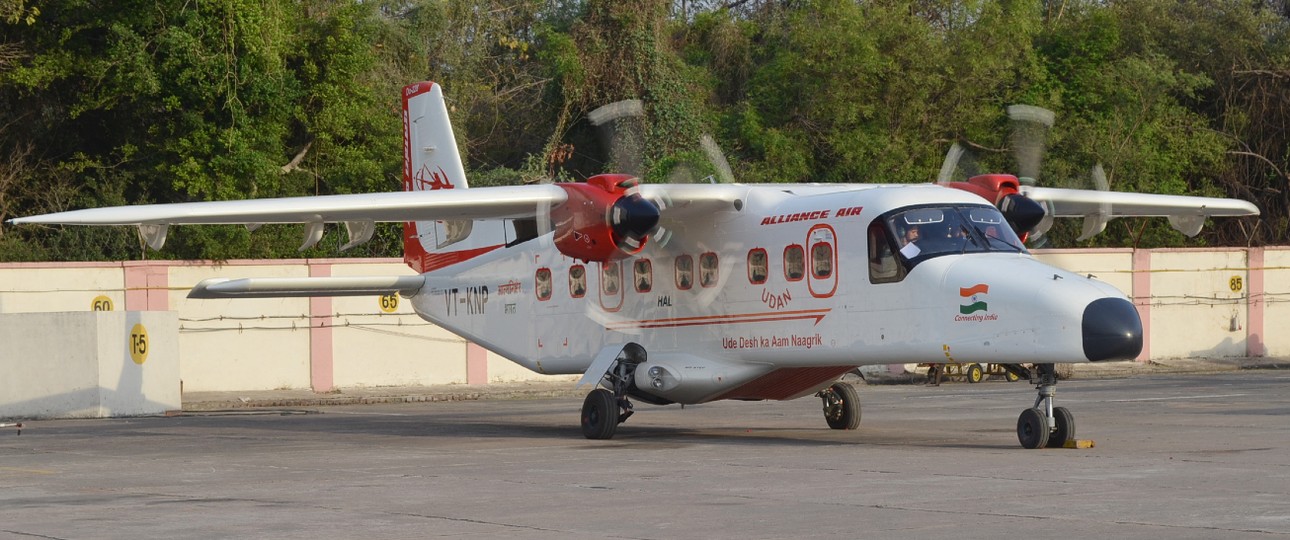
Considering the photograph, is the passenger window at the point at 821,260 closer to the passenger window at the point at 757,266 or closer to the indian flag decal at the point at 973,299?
the passenger window at the point at 757,266

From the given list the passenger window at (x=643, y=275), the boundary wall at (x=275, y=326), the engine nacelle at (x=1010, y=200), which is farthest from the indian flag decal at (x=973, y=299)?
the boundary wall at (x=275, y=326)

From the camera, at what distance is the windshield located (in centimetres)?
1566

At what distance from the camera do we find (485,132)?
46344 mm

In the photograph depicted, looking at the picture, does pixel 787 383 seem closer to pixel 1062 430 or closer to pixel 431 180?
pixel 1062 430

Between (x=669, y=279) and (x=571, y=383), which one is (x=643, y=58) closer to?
(x=571, y=383)

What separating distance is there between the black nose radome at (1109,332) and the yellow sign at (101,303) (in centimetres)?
2164

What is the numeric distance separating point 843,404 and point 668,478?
654 centimetres

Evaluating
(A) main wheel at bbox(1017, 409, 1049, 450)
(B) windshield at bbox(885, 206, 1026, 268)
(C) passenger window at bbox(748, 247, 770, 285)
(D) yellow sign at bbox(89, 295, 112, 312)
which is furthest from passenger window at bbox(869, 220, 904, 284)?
(D) yellow sign at bbox(89, 295, 112, 312)

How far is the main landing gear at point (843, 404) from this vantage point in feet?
62.2

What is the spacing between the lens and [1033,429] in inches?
589

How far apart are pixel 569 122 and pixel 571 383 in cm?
1293

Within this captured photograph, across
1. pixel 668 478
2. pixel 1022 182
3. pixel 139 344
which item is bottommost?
pixel 668 478

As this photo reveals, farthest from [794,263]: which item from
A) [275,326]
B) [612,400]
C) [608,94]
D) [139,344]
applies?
[608,94]

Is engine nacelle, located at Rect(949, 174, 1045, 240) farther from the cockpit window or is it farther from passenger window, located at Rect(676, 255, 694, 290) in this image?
passenger window, located at Rect(676, 255, 694, 290)
